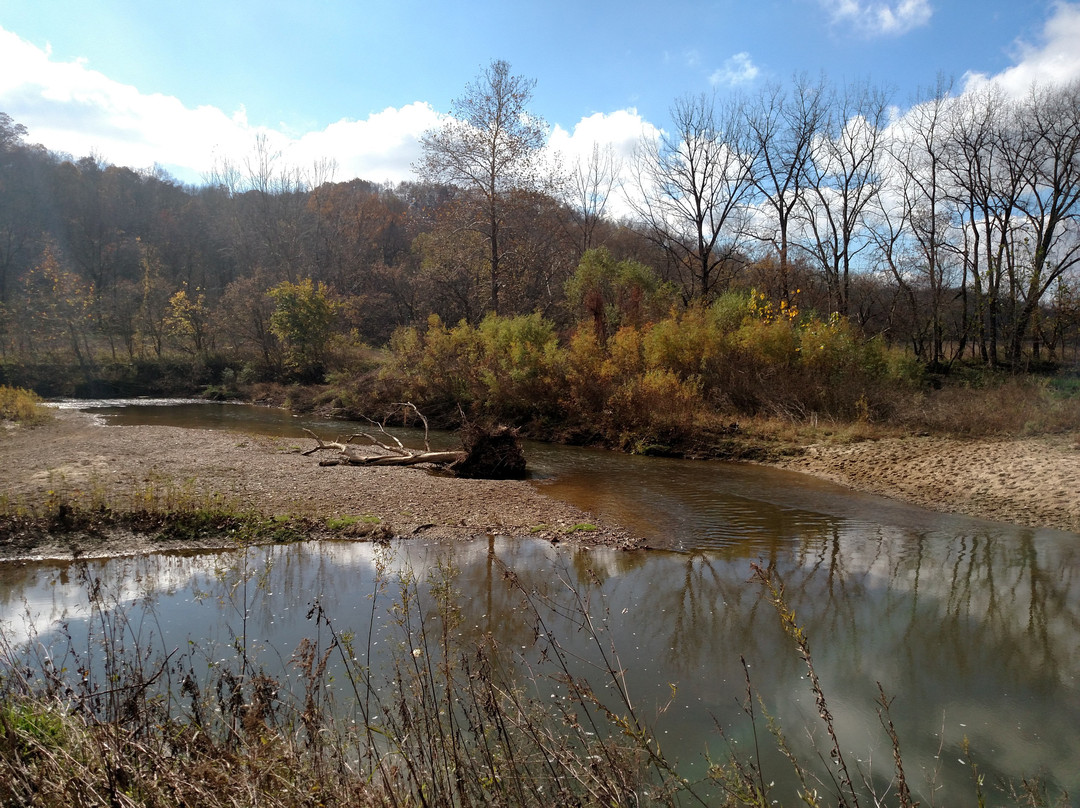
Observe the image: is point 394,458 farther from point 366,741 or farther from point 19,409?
point 19,409

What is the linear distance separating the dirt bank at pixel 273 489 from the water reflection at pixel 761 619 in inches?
33.9

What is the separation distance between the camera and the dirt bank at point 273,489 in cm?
967

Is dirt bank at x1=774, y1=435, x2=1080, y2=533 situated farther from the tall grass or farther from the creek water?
the tall grass

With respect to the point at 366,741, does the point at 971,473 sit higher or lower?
higher

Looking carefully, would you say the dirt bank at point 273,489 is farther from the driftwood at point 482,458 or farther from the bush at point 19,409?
the bush at point 19,409

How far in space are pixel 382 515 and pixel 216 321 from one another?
32.8 metres

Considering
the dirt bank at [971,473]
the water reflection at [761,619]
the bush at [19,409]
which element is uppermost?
the bush at [19,409]

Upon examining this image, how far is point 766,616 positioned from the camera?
22.3 feet

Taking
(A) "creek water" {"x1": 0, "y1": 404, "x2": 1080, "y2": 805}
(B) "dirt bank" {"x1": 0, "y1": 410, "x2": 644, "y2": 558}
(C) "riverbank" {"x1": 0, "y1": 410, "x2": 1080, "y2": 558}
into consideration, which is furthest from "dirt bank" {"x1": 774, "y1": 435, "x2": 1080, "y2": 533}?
(B) "dirt bank" {"x1": 0, "y1": 410, "x2": 644, "y2": 558}

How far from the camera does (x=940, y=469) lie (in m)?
13.9

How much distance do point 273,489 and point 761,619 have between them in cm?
881

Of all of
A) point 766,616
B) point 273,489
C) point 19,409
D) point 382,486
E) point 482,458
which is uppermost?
point 19,409

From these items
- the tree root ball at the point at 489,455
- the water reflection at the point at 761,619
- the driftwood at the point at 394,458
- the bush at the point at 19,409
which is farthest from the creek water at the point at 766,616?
the bush at the point at 19,409

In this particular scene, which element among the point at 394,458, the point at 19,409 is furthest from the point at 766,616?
the point at 19,409
